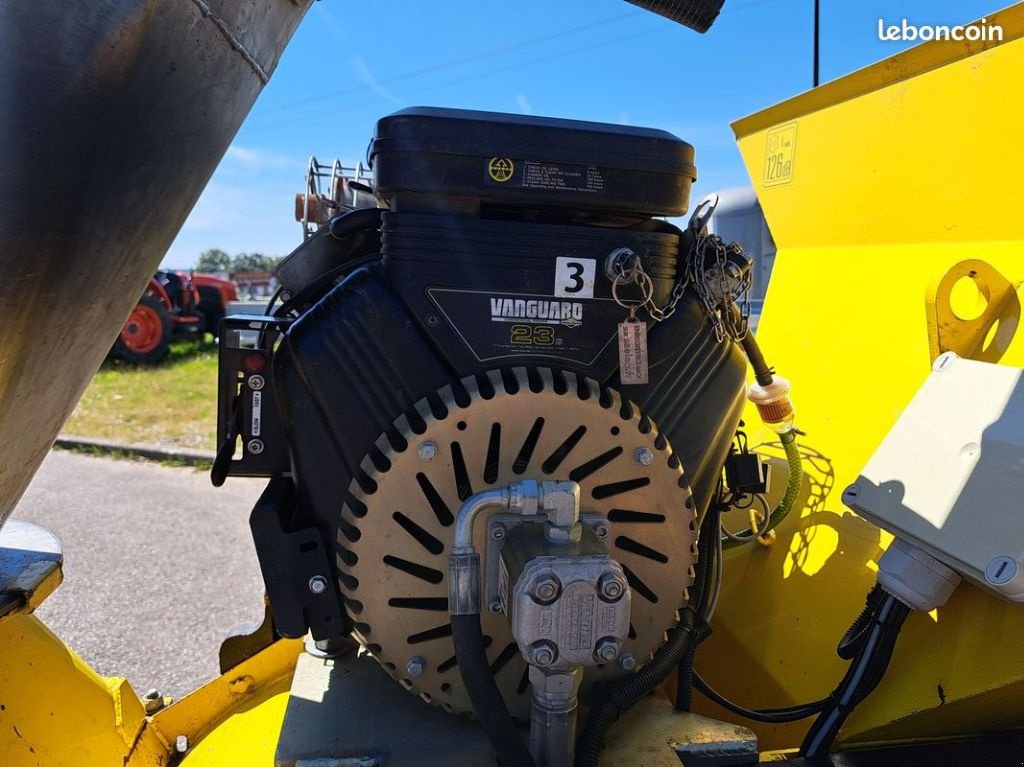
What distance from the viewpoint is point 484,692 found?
1.06 meters

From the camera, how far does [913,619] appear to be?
1.33 meters

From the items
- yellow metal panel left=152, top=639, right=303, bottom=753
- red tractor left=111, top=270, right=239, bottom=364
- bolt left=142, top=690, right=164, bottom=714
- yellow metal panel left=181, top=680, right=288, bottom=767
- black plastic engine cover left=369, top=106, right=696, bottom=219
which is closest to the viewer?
black plastic engine cover left=369, top=106, right=696, bottom=219

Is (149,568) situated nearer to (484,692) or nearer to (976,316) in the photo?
(484,692)

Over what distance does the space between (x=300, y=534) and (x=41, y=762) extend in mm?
730

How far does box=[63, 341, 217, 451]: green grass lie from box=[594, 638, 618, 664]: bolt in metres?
5.11

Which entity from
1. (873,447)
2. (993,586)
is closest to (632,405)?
(993,586)

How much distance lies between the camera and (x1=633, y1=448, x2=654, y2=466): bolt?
46.9 inches

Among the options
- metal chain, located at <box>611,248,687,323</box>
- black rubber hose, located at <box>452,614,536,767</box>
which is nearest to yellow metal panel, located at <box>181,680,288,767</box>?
black rubber hose, located at <box>452,614,536,767</box>

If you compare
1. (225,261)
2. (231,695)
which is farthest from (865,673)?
Result: (225,261)

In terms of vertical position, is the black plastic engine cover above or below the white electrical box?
above

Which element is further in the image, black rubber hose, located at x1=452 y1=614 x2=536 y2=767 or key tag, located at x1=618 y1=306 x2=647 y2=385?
key tag, located at x1=618 y1=306 x2=647 y2=385

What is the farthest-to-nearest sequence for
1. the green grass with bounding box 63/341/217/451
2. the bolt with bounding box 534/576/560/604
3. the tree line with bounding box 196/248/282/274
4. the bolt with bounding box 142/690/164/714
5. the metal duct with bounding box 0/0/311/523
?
the tree line with bounding box 196/248/282/274, the green grass with bounding box 63/341/217/451, the bolt with bounding box 142/690/164/714, the bolt with bounding box 534/576/560/604, the metal duct with bounding box 0/0/311/523

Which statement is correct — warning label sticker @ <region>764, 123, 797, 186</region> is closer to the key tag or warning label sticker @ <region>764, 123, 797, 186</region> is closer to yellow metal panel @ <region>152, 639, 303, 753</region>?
the key tag

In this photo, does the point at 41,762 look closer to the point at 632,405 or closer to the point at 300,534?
the point at 300,534
